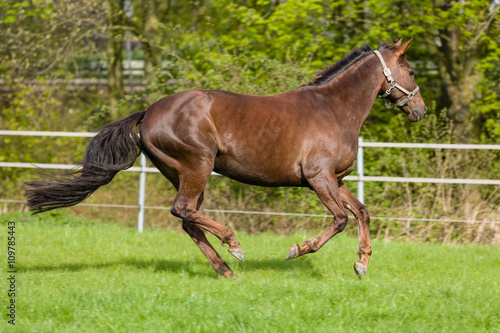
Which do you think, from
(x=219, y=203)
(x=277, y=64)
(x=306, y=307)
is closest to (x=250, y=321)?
(x=306, y=307)

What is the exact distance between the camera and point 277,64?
975 centimetres

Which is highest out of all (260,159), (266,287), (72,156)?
A: (260,159)

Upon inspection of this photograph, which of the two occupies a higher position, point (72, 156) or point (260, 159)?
point (260, 159)

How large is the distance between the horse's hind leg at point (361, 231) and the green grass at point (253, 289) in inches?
6.5

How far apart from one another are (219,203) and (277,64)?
97.2 inches

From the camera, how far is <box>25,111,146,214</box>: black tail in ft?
18.1

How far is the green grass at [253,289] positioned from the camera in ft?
13.5

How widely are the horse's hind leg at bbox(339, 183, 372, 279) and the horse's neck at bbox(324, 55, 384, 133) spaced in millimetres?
677

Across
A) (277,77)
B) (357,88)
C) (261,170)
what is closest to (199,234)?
(261,170)

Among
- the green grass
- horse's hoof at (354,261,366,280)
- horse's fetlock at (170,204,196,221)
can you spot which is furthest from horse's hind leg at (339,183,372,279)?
horse's fetlock at (170,204,196,221)

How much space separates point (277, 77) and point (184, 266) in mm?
4395

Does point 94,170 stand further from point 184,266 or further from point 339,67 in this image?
point 339,67

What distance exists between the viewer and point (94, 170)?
560 cm

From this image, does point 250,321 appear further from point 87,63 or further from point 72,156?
point 87,63
